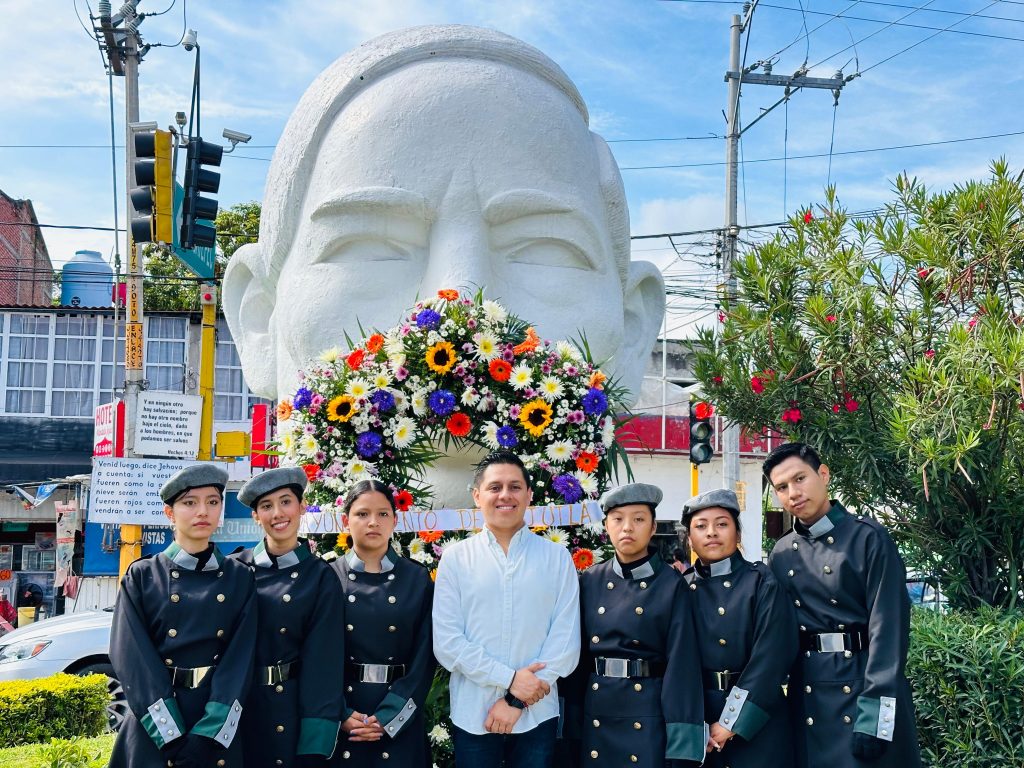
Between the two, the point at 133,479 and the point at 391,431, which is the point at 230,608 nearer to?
the point at 391,431

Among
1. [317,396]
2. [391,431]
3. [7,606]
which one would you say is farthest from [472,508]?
[7,606]

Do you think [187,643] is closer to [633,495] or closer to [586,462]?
[633,495]

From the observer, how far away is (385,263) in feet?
14.7

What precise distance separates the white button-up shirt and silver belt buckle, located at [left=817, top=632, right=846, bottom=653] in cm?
86

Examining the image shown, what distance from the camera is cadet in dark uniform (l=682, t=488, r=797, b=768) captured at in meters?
3.44

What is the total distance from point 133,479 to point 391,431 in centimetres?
733

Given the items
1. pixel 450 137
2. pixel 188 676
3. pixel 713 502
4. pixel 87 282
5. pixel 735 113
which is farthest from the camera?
pixel 87 282

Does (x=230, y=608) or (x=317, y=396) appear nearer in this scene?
(x=230, y=608)

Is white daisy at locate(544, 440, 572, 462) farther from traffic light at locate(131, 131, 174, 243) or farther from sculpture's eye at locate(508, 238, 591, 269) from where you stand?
traffic light at locate(131, 131, 174, 243)

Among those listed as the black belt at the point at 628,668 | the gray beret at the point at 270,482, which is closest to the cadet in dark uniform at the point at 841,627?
the black belt at the point at 628,668

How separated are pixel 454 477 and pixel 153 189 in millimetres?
5590

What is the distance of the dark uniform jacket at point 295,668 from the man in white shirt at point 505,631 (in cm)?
36

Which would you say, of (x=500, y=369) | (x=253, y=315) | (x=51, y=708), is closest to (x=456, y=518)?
(x=500, y=369)

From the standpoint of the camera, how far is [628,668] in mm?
3508
